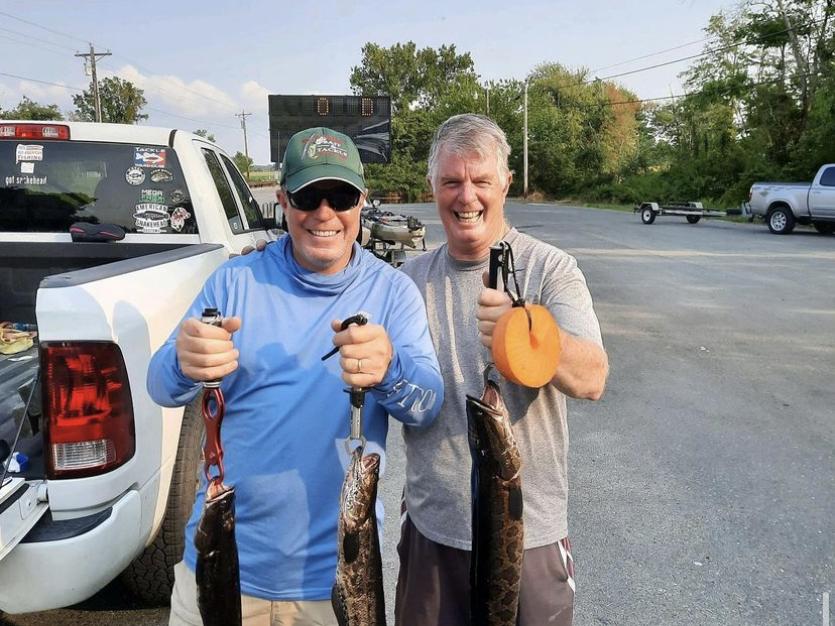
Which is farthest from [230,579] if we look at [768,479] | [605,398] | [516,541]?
[605,398]

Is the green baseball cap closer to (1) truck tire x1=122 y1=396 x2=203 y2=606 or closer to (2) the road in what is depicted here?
(1) truck tire x1=122 y1=396 x2=203 y2=606

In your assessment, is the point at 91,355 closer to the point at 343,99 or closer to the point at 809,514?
the point at 809,514

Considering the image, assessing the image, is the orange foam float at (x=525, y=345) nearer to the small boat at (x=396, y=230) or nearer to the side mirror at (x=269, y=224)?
the side mirror at (x=269, y=224)

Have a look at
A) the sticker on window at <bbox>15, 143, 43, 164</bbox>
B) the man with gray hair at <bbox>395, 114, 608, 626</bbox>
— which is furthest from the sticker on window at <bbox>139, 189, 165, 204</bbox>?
the man with gray hair at <bbox>395, 114, 608, 626</bbox>

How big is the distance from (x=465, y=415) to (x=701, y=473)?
9.97ft

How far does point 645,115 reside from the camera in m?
62.9

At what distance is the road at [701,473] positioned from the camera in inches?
119

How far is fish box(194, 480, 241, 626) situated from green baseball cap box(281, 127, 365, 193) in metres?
0.84

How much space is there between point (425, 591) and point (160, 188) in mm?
3155

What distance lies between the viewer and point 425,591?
2.01 m

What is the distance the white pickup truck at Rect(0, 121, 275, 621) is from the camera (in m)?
2.16

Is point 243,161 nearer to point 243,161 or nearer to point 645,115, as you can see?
point 243,161

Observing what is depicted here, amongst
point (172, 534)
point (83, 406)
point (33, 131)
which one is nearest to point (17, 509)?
point (83, 406)

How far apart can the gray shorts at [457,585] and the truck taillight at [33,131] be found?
10.9 feet
